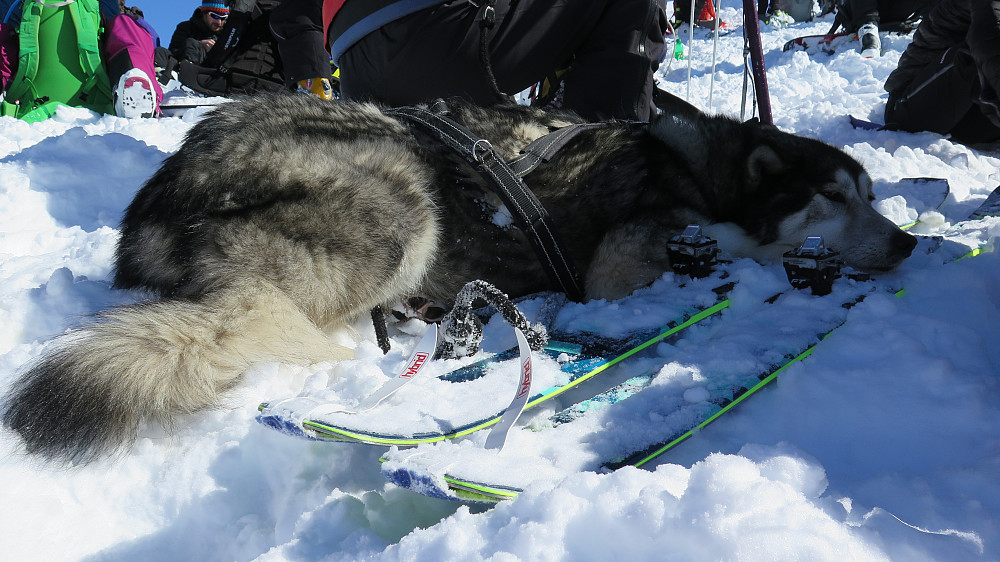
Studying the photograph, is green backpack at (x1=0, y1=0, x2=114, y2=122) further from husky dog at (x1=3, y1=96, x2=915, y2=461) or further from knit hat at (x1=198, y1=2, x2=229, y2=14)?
husky dog at (x1=3, y1=96, x2=915, y2=461)

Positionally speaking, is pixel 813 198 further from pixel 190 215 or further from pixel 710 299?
pixel 190 215

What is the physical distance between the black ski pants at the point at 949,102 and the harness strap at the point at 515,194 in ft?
13.7

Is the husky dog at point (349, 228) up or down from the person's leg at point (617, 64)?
down

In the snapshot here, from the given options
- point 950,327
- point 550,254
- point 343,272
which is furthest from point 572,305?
point 950,327

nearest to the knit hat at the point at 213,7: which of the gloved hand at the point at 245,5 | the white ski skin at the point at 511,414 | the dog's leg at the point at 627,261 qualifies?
the gloved hand at the point at 245,5

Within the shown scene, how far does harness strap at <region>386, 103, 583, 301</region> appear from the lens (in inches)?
85.8

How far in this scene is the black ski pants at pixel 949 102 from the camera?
4668 mm

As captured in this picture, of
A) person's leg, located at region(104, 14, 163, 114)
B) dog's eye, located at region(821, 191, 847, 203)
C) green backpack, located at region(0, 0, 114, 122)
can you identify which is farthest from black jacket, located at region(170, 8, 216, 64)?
dog's eye, located at region(821, 191, 847, 203)

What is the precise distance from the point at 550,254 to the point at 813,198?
1129mm

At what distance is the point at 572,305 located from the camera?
2195mm

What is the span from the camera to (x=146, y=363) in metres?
1.57

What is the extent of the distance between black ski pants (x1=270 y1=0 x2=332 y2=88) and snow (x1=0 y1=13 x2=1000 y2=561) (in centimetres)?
325

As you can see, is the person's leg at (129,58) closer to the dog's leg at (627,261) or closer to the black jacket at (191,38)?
the black jacket at (191,38)

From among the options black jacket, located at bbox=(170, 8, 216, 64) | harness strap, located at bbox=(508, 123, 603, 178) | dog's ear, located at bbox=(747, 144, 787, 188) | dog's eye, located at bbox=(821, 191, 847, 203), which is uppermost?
black jacket, located at bbox=(170, 8, 216, 64)
